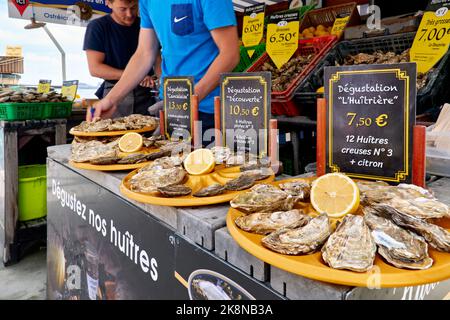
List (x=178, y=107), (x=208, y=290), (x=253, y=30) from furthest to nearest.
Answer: (x=253, y=30), (x=178, y=107), (x=208, y=290)

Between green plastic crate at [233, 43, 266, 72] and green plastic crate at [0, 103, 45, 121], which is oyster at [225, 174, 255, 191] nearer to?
green plastic crate at [0, 103, 45, 121]

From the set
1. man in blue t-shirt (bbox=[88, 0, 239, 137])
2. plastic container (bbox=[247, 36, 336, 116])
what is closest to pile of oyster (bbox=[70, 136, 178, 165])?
man in blue t-shirt (bbox=[88, 0, 239, 137])

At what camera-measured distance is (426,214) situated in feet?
2.28

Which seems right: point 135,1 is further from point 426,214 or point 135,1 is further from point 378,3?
point 426,214

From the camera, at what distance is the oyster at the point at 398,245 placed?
57 centimetres

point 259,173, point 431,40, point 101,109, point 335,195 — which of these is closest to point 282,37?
Answer: point 431,40

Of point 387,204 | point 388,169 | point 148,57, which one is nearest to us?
point 387,204

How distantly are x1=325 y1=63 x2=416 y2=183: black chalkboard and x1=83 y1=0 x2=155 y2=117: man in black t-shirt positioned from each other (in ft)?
7.71

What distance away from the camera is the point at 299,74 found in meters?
2.43

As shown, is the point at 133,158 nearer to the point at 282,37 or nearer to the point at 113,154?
the point at 113,154

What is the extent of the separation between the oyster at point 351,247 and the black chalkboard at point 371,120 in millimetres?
363

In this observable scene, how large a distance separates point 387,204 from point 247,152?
0.63 m

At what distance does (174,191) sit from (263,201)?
9.3 inches
